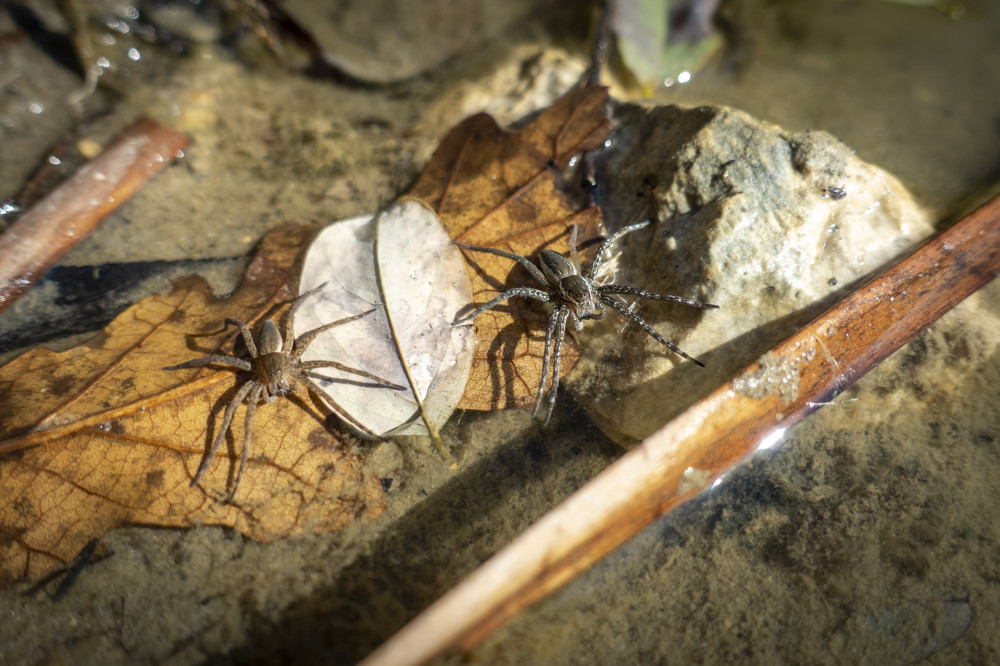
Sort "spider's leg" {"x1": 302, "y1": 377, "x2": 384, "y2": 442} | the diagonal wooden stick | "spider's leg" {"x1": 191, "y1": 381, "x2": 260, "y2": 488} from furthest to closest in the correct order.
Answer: "spider's leg" {"x1": 302, "y1": 377, "x2": 384, "y2": 442}
"spider's leg" {"x1": 191, "y1": 381, "x2": 260, "y2": 488}
the diagonal wooden stick

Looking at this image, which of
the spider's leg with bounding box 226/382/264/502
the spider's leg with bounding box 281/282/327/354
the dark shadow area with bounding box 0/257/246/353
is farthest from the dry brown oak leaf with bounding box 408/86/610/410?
the dark shadow area with bounding box 0/257/246/353

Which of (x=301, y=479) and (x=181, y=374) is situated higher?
(x=181, y=374)

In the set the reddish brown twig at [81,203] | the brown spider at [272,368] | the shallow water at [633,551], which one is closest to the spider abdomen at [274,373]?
the brown spider at [272,368]

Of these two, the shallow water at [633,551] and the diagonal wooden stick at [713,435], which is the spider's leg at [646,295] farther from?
the shallow water at [633,551]

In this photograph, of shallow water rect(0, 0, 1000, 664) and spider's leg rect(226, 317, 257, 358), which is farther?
spider's leg rect(226, 317, 257, 358)

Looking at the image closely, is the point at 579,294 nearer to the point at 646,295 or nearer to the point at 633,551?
the point at 646,295

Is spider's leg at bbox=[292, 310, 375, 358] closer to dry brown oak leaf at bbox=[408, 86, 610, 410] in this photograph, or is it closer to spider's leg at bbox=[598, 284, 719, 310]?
dry brown oak leaf at bbox=[408, 86, 610, 410]

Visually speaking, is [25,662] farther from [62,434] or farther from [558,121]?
[558,121]

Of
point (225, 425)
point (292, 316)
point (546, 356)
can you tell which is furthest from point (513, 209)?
point (225, 425)

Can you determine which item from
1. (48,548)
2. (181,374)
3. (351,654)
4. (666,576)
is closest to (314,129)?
(181,374)
